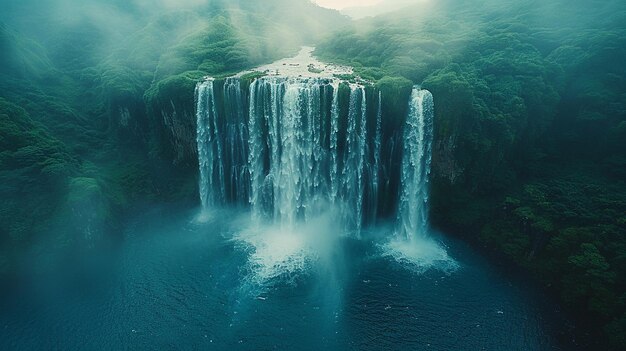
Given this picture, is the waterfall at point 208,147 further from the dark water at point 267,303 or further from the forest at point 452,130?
the dark water at point 267,303

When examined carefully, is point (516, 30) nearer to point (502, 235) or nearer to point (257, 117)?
point (502, 235)

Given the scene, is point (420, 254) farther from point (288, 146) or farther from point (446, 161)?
point (288, 146)

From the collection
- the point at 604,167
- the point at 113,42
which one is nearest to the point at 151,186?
the point at 113,42

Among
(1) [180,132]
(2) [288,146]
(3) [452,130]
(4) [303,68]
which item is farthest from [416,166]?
(1) [180,132]

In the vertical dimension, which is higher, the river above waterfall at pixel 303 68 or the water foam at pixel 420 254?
the river above waterfall at pixel 303 68

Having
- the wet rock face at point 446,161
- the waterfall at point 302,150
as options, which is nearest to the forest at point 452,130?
the wet rock face at point 446,161
